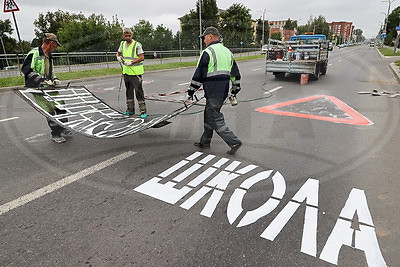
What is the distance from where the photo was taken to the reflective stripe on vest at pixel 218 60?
13.0ft

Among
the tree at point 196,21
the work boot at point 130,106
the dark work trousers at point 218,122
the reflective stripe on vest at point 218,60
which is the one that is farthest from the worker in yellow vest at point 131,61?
the tree at point 196,21

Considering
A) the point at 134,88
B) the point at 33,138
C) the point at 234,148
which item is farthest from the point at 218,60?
the point at 33,138

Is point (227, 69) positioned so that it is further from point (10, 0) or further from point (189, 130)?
point (10, 0)

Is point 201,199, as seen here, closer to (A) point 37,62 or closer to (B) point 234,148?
(B) point 234,148

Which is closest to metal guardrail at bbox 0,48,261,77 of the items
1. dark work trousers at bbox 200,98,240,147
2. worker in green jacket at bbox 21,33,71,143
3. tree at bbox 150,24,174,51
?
worker in green jacket at bbox 21,33,71,143

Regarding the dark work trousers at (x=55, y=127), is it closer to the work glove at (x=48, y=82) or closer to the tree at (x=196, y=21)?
the work glove at (x=48, y=82)

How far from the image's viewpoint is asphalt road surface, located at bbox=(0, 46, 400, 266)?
2266 millimetres

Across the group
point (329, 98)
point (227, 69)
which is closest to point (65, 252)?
point (227, 69)

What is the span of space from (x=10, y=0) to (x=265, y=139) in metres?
11.7

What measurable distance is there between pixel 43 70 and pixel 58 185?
2611 millimetres

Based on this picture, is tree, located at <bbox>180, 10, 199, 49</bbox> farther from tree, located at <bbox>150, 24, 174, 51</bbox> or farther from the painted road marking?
the painted road marking

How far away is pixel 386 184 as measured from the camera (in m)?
3.37

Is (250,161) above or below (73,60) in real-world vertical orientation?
below

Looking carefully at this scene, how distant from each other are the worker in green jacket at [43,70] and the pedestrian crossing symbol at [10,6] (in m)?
8.08
